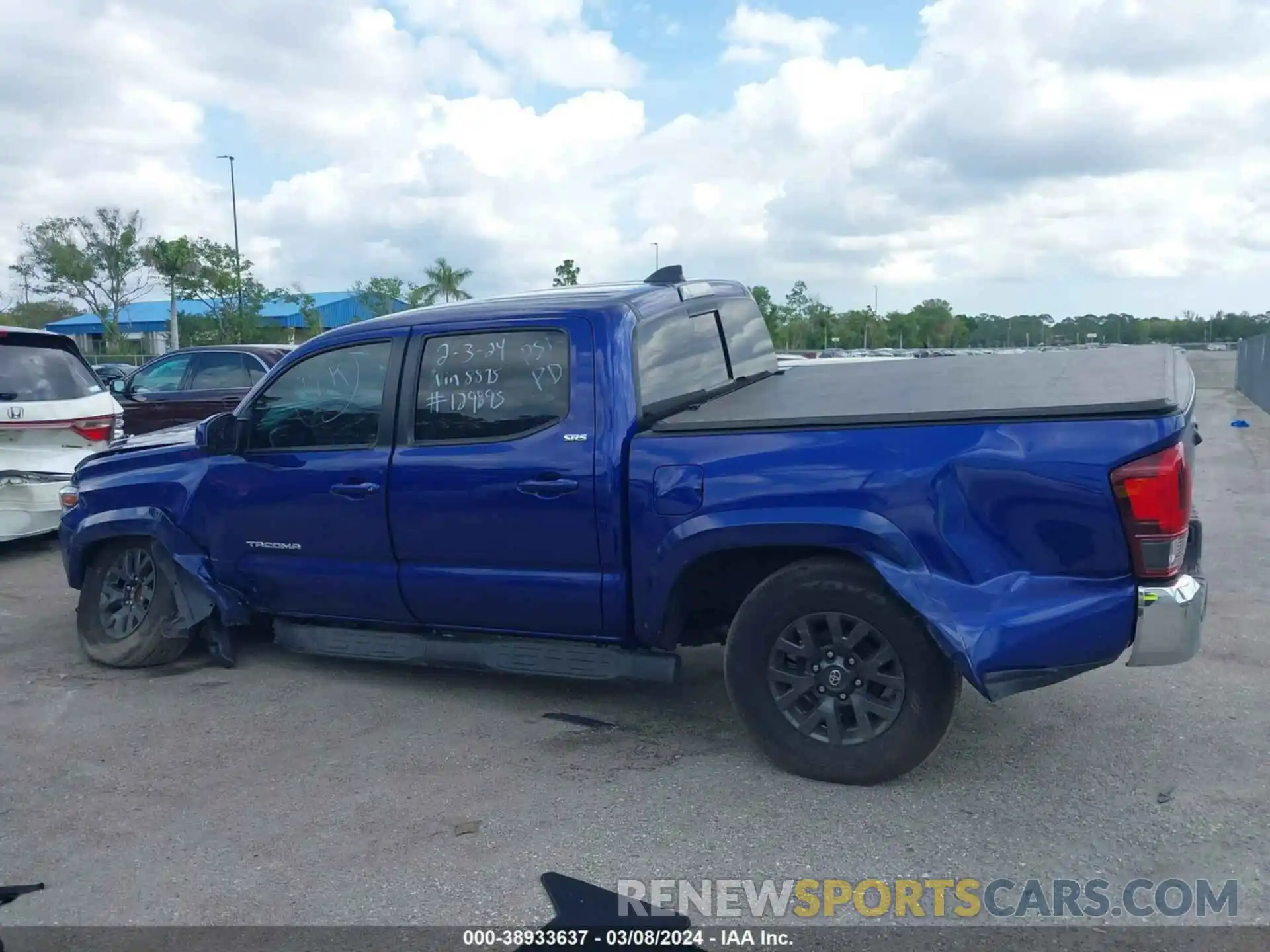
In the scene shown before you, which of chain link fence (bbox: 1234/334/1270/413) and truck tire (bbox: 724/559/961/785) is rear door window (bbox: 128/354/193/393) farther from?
chain link fence (bbox: 1234/334/1270/413)

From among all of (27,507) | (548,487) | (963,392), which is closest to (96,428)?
Answer: (27,507)

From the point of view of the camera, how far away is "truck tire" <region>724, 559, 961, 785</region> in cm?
396

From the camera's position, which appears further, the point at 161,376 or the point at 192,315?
the point at 192,315

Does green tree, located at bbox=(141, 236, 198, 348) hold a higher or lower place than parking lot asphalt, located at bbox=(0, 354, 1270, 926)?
higher

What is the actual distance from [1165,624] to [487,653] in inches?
110

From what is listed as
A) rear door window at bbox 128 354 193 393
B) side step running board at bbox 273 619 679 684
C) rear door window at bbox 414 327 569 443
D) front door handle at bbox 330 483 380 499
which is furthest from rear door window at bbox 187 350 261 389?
rear door window at bbox 414 327 569 443

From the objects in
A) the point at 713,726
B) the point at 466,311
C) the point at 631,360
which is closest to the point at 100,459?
the point at 466,311

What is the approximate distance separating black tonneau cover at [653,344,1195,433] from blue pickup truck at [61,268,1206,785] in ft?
0.06

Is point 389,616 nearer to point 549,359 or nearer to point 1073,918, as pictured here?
point 549,359

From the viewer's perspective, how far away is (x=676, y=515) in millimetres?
4246

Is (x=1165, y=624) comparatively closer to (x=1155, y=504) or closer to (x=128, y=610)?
(x=1155, y=504)

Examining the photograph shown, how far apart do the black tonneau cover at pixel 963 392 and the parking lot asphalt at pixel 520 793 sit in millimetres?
1416

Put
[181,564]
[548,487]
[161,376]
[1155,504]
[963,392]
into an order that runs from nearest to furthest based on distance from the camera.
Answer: [1155,504] → [963,392] → [548,487] → [181,564] → [161,376]

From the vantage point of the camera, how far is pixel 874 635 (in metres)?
4.03
